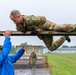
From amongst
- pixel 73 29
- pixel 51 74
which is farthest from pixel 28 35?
pixel 51 74

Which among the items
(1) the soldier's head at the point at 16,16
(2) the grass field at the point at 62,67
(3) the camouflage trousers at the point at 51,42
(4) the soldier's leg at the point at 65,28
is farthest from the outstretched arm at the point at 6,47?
(2) the grass field at the point at 62,67

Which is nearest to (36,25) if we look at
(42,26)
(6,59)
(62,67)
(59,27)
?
(42,26)

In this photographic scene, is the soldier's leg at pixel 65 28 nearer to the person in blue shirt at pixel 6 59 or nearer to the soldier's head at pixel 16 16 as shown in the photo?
the soldier's head at pixel 16 16

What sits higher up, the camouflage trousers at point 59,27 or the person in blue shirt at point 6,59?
the camouflage trousers at point 59,27

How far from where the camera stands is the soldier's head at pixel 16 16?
805 cm

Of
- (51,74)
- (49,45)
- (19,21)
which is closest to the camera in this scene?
(19,21)

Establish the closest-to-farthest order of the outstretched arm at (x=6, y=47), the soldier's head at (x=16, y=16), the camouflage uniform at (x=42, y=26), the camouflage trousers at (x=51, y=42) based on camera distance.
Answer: the soldier's head at (x=16, y=16), the outstretched arm at (x=6, y=47), the camouflage uniform at (x=42, y=26), the camouflage trousers at (x=51, y=42)

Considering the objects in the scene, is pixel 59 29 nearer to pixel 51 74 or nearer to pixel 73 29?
pixel 73 29

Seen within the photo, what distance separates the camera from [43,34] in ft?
27.5

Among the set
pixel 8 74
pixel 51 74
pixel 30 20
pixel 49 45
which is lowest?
pixel 51 74

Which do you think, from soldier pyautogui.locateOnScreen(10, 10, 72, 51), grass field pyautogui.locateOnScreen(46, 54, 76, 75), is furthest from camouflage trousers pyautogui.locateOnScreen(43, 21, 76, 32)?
grass field pyautogui.locateOnScreen(46, 54, 76, 75)

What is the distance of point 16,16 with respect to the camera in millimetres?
8062

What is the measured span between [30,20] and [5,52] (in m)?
0.78

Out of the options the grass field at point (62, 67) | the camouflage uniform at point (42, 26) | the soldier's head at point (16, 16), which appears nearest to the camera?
the soldier's head at point (16, 16)
